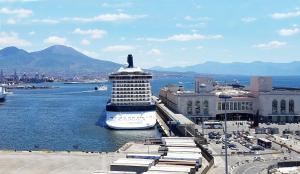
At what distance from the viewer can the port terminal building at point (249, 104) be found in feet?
252

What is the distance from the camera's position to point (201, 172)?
36875 millimetres

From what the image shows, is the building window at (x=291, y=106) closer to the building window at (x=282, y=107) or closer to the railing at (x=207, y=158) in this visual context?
the building window at (x=282, y=107)

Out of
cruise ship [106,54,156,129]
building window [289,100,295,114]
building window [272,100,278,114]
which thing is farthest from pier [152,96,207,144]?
building window [289,100,295,114]

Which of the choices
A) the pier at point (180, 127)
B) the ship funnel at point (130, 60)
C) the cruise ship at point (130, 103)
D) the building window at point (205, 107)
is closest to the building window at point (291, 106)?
the building window at point (205, 107)

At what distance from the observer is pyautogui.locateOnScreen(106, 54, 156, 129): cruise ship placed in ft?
222

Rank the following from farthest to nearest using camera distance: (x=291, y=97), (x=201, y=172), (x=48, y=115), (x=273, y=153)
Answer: (x=48, y=115)
(x=291, y=97)
(x=273, y=153)
(x=201, y=172)

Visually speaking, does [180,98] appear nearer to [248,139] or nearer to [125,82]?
[125,82]

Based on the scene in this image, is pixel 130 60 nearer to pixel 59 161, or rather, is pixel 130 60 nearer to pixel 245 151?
pixel 245 151

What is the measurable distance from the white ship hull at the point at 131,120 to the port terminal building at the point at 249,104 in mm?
11671

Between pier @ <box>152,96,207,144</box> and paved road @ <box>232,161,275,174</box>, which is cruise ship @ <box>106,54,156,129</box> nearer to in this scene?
pier @ <box>152,96,207,144</box>

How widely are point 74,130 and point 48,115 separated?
26.1 m

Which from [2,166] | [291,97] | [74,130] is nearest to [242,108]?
[291,97]

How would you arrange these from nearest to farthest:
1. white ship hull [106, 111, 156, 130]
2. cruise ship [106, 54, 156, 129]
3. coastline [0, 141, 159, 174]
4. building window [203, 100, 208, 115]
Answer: coastline [0, 141, 159, 174]
white ship hull [106, 111, 156, 130]
cruise ship [106, 54, 156, 129]
building window [203, 100, 208, 115]

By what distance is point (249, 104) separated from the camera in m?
79.8
